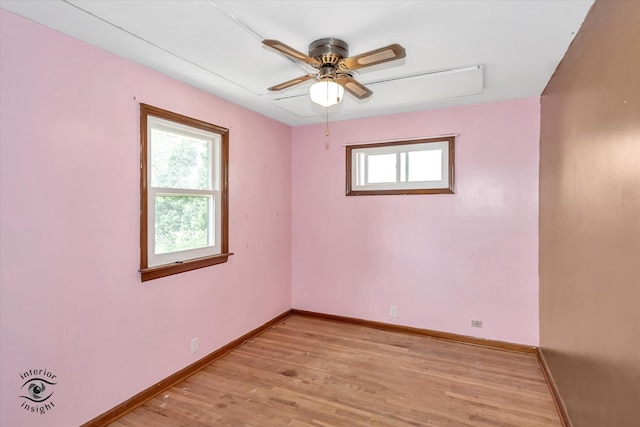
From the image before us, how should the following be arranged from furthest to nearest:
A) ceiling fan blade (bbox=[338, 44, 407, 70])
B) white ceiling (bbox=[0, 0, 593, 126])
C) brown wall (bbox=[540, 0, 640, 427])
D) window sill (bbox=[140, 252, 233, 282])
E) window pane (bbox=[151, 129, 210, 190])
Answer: window pane (bbox=[151, 129, 210, 190])
window sill (bbox=[140, 252, 233, 282])
white ceiling (bbox=[0, 0, 593, 126])
ceiling fan blade (bbox=[338, 44, 407, 70])
brown wall (bbox=[540, 0, 640, 427])

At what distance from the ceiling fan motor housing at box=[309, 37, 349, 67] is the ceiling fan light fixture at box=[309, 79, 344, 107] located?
0.50ft

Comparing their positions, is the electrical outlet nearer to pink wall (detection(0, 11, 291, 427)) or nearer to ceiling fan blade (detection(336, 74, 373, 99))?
pink wall (detection(0, 11, 291, 427))

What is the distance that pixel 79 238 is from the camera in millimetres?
2021

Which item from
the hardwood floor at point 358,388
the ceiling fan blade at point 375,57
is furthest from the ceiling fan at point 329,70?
the hardwood floor at point 358,388

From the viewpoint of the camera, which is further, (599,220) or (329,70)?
(329,70)

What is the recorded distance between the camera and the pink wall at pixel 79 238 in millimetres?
1736

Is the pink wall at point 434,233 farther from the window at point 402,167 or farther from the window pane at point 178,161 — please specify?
the window pane at point 178,161

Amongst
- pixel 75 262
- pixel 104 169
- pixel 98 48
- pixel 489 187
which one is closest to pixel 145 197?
pixel 104 169

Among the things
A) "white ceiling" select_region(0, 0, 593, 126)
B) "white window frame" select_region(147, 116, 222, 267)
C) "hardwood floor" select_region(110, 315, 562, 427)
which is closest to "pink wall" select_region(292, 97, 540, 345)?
"hardwood floor" select_region(110, 315, 562, 427)

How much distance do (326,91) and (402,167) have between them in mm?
2030

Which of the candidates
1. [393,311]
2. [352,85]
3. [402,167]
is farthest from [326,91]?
[393,311]

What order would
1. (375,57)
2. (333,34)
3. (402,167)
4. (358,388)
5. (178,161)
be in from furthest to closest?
1. (402,167)
2. (178,161)
3. (358,388)
4. (333,34)
5. (375,57)

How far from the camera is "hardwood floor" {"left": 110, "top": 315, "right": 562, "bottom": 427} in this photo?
2.20 meters

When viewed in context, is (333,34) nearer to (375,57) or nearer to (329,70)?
(329,70)
